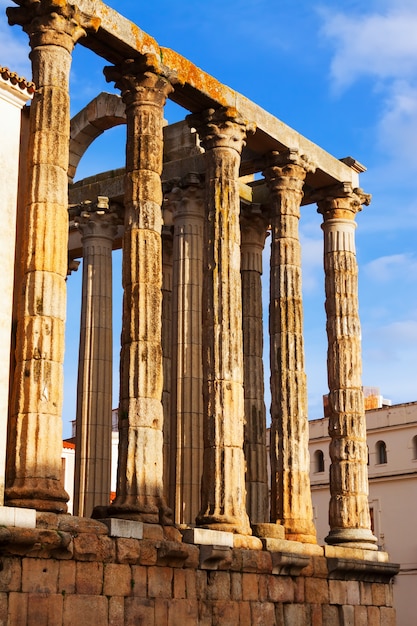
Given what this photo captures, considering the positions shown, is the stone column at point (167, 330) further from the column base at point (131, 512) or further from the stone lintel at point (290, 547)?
the column base at point (131, 512)

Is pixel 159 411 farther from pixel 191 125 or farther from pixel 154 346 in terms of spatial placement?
pixel 191 125

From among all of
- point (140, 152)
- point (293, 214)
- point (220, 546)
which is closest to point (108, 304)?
point (293, 214)

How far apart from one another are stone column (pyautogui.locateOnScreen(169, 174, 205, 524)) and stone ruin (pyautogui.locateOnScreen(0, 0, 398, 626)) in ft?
0.16

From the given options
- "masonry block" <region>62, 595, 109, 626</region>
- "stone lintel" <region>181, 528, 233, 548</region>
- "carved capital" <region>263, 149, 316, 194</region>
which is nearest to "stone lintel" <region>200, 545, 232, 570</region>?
"stone lintel" <region>181, 528, 233, 548</region>

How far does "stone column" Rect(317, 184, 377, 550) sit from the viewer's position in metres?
28.1

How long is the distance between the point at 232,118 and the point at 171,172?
420 centimetres

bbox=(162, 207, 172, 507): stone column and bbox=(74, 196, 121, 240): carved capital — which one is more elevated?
bbox=(74, 196, 121, 240): carved capital

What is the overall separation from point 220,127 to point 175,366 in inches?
233

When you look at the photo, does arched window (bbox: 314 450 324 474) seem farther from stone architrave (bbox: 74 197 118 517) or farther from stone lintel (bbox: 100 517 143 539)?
stone lintel (bbox: 100 517 143 539)

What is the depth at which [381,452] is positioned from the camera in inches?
2040

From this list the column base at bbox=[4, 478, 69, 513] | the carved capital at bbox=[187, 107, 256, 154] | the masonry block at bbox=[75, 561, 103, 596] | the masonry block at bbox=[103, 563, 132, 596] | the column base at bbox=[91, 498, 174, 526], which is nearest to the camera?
the column base at bbox=[4, 478, 69, 513]

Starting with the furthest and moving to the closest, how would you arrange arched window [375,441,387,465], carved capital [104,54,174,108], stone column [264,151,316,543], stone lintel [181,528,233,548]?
arched window [375,441,387,465], stone column [264,151,316,543], carved capital [104,54,174,108], stone lintel [181,528,233,548]

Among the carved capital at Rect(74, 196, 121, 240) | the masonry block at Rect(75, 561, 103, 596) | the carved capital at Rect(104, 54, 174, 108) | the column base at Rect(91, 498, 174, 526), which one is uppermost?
the carved capital at Rect(104, 54, 174, 108)

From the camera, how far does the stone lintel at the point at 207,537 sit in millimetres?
21938
